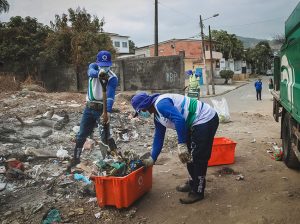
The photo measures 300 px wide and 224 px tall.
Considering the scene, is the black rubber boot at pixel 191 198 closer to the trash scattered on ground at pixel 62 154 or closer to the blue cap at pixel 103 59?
the blue cap at pixel 103 59

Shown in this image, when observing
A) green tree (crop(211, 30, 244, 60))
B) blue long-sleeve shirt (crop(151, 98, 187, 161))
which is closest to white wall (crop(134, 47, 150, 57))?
green tree (crop(211, 30, 244, 60))

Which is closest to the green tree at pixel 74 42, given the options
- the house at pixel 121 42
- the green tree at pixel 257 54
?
the house at pixel 121 42

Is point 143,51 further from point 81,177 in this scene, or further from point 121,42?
point 81,177

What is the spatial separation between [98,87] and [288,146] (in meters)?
3.05

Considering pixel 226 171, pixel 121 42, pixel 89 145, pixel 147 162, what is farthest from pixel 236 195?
pixel 121 42

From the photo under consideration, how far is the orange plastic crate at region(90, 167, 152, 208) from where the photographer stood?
13.1ft

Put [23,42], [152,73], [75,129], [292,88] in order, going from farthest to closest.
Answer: [23,42], [152,73], [75,129], [292,88]

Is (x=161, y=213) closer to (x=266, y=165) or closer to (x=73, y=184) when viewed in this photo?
(x=73, y=184)

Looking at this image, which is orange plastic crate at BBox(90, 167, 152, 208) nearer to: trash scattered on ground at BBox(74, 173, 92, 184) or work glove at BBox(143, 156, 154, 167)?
work glove at BBox(143, 156, 154, 167)

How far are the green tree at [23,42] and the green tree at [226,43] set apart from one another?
103 ft

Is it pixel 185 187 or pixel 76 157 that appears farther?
pixel 76 157

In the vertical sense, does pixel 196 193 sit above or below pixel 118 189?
below

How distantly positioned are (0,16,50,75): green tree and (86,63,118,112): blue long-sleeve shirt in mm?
19061

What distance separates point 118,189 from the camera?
4.01 metres
